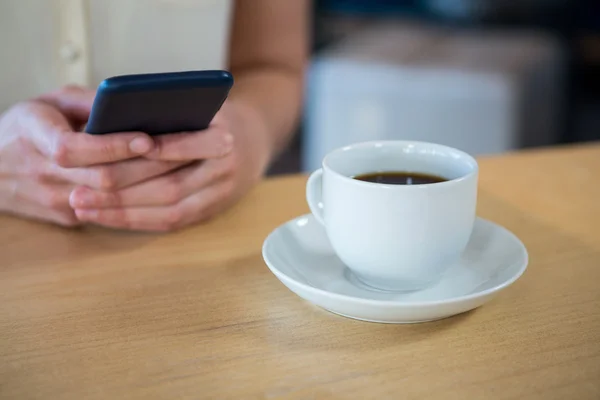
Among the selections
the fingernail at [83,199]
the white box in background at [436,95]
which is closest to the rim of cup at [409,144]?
the fingernail at [83,199]

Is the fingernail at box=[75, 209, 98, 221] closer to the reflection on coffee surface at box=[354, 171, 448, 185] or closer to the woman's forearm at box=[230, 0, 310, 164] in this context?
the reflection on coffee surface at box=[354, 171, 448, 185]

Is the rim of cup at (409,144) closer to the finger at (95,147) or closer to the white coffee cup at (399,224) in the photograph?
the white coffee cup at (399,224)

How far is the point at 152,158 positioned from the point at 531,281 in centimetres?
34

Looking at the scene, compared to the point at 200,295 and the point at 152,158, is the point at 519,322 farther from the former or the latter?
the point at 152,158

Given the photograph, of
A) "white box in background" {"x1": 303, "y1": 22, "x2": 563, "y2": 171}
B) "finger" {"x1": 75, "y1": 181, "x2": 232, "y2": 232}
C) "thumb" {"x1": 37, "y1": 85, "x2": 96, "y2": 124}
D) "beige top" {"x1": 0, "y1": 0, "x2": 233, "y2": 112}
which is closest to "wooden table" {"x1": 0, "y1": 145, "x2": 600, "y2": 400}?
"finger" {"x1": 75, "y1": 181, "x2": 232, "y2": 232}

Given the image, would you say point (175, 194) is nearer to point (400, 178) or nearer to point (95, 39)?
point (400, 178)

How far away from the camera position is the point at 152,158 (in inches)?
25.1

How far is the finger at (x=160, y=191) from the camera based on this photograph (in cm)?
64

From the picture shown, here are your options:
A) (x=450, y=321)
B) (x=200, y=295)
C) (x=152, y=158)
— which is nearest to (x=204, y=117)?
(x=152, y=158)

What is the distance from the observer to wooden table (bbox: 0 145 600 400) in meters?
0.41

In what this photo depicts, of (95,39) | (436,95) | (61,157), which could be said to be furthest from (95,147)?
(436,95)

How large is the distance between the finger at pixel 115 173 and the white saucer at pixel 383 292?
14 cm

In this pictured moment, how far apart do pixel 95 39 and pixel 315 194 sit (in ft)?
1.64

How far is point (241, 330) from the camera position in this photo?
1.56ft
